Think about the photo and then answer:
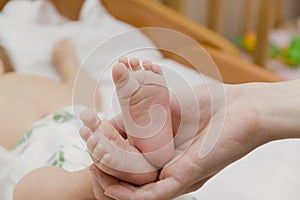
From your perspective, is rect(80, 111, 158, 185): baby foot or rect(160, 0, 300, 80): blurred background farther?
rect(160, 0, 300, 80): blurred background

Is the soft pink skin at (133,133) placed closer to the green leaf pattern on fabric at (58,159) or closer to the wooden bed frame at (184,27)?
the green leaf pattern on fabric at (58,159)

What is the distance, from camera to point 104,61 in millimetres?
981

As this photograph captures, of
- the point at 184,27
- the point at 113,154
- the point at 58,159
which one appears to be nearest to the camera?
the point at 113,154

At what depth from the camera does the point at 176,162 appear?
0.73m

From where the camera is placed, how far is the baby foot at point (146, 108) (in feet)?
2.24

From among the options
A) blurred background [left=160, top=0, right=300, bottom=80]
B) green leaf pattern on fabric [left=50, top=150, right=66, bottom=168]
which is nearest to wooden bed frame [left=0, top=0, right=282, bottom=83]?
blurred background [left=160, top=0, right=300, bottom=80]

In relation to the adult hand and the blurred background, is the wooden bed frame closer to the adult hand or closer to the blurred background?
the blurred background

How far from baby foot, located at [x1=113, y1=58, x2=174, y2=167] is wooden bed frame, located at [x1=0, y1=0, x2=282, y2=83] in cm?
64

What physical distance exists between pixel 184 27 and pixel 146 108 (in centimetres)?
79

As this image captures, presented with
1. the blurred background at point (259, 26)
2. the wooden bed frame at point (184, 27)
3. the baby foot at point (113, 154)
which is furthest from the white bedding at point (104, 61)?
A: the blurred background at point (259, 26)

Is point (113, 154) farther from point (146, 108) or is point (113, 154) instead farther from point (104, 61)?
point (104, 61)

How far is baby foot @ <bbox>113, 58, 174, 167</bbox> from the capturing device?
0.68 meters

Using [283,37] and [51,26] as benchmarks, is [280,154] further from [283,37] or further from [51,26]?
[283,37]

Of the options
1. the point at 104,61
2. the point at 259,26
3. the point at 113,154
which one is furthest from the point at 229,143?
the point at 259,26
